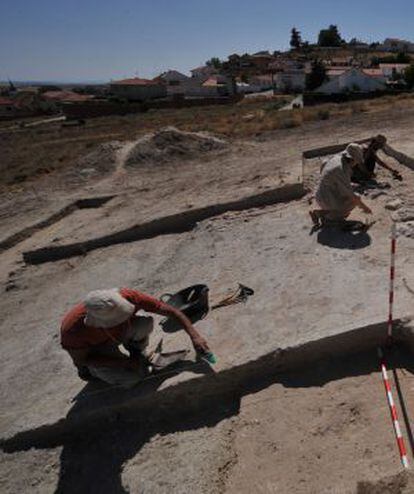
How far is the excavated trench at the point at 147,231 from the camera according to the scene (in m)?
9.49

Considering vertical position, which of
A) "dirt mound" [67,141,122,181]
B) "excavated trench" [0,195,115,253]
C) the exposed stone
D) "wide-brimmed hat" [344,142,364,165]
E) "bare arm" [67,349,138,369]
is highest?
"wide-brimmed hat" [344,142,364,165]

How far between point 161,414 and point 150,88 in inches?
2700

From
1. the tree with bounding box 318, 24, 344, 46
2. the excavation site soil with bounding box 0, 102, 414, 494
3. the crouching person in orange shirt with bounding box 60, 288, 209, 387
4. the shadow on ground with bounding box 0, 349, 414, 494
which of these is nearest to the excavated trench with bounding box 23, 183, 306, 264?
the excavation site soil with bounding box 0, 102, 414, 494

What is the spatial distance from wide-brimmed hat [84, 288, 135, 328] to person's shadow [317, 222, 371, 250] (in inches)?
133

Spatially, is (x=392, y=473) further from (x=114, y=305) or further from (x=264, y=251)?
(x=264, y=251)

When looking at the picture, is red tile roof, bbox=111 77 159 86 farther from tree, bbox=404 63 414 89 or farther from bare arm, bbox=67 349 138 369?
bare arm, bbox=67 349 138 369

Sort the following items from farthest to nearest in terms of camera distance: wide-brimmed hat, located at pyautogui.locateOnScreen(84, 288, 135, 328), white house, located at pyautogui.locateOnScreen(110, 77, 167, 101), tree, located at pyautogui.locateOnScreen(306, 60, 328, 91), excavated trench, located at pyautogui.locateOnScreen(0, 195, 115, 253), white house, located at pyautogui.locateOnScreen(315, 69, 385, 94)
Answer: white house, located at pyautogui.locateOnScreen(110, 77, 167, 101), tree, located at pyautogui.locateOnScreen(306, 60, 328, 91), white house, located at pyautogui.locateOnScreen(315, 69, 385, 94), excavated trench, located at pyautogui.locateOnScreen(0, 195, 115, 253), wide-brimmed hat, located at pyautogui.locateOnScreen(84, 288, 135, 328)

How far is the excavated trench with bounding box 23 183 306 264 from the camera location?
9492mm

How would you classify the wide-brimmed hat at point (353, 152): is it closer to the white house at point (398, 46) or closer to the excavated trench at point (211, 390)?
the excavated trench at point (211, 390)

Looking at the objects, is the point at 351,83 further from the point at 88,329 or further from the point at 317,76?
the point at 88,329

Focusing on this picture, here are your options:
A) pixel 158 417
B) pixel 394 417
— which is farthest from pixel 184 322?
pixel 394 417

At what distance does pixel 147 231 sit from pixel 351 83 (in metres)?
47.3

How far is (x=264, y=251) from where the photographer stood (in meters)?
7.17

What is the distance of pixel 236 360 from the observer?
4570mm
